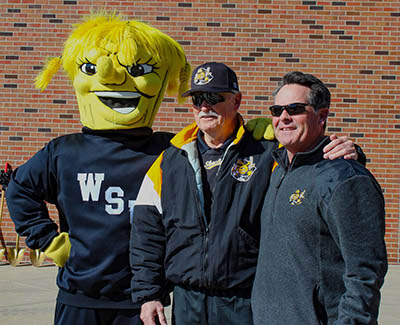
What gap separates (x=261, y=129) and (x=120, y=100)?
3.22ft

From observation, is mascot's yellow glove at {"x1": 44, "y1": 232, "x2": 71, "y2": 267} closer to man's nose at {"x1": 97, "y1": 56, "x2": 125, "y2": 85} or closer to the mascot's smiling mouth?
the mascot's smiling mouth

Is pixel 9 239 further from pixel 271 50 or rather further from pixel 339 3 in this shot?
pixel 339 3

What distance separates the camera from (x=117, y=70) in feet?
11.0

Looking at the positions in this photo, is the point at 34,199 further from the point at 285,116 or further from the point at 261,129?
the point at 285,116

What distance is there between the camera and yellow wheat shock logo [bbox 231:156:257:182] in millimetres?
2734

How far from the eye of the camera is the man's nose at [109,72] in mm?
3273

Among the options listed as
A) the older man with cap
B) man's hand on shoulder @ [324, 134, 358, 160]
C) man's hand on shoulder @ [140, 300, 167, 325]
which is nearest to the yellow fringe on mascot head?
the older man with cap

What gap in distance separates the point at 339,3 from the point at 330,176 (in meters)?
6.46

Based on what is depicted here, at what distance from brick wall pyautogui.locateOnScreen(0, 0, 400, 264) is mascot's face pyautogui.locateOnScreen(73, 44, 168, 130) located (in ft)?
14.7

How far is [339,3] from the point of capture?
7.92 meters

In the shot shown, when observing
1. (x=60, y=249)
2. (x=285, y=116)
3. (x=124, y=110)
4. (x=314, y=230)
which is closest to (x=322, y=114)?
(x=285, y=116)

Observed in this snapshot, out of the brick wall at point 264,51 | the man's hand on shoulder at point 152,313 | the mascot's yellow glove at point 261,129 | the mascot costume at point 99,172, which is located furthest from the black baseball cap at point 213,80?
the brick wall at point 264,51

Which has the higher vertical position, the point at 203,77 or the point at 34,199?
the point at 203,77

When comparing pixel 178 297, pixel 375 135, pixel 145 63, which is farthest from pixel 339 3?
pixel 178 297
